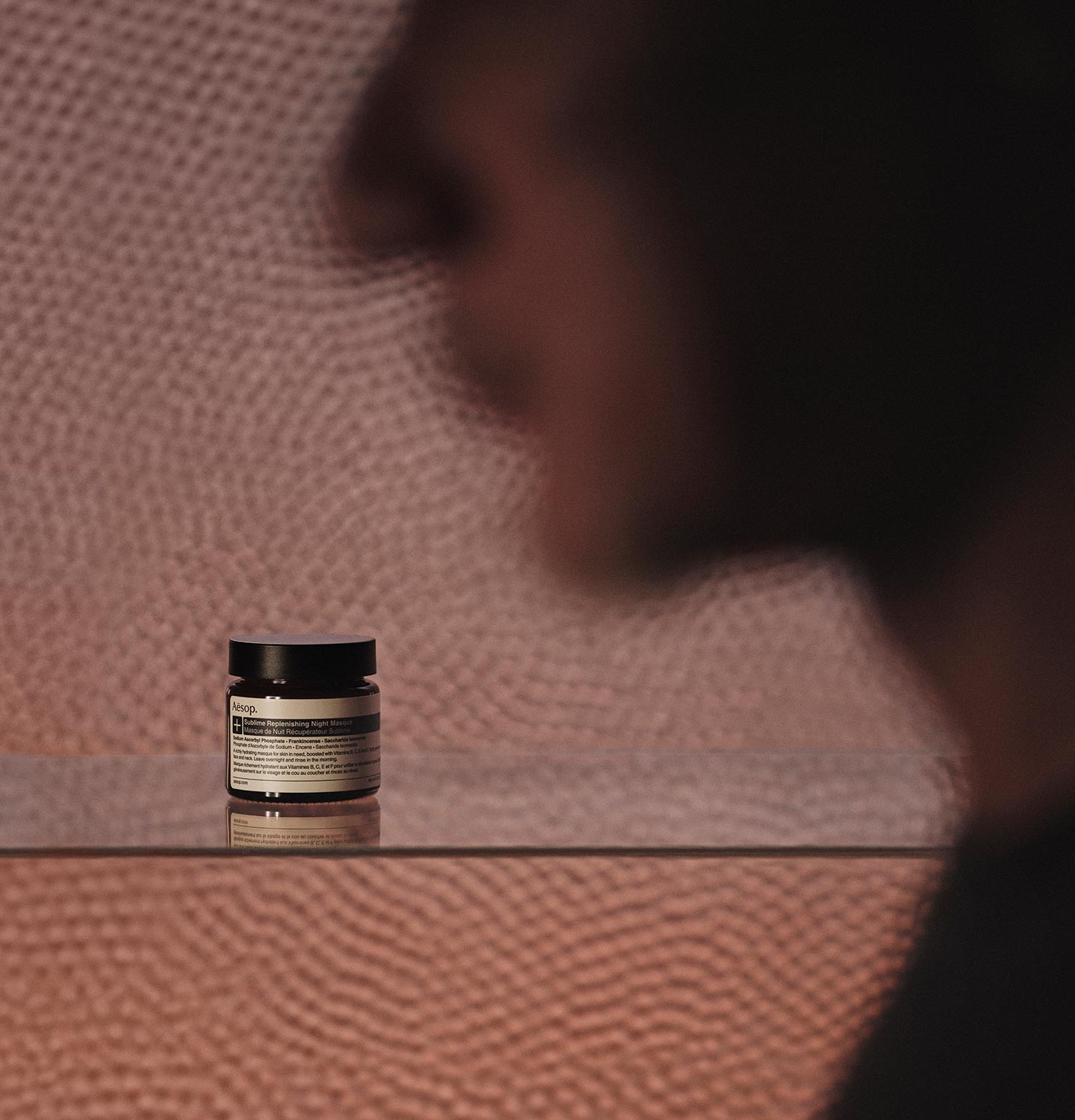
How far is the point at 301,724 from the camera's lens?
50 centimetres

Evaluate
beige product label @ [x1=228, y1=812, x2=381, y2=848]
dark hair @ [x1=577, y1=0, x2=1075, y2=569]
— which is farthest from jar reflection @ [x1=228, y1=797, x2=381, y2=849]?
dark hair @ [x1=577, y1=0, x2=1075, y2=569]

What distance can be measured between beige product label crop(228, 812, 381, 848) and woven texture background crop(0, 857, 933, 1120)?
61mm

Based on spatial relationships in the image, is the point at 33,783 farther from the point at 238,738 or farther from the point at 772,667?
the point at 772,667

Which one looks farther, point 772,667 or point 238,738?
point 772,667

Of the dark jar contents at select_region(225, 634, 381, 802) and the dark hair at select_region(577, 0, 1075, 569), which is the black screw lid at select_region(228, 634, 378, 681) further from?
the dark hair at select_region(577, 0, 1075, 569)

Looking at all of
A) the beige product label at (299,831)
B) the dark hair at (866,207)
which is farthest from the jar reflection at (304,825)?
the dark hair at (866,207)

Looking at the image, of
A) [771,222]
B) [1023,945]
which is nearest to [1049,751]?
[1023,945]

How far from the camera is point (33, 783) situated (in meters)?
0.57

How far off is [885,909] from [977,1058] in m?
0.07

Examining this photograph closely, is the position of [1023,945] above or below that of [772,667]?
below

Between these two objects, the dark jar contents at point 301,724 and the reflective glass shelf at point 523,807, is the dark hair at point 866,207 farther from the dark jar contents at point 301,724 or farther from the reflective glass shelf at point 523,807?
the dark jar contents at point 301,724

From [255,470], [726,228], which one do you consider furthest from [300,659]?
[726,228]

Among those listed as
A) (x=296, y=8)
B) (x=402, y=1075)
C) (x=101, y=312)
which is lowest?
(x=402, y=1075)

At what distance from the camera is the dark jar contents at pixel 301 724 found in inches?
19.8
